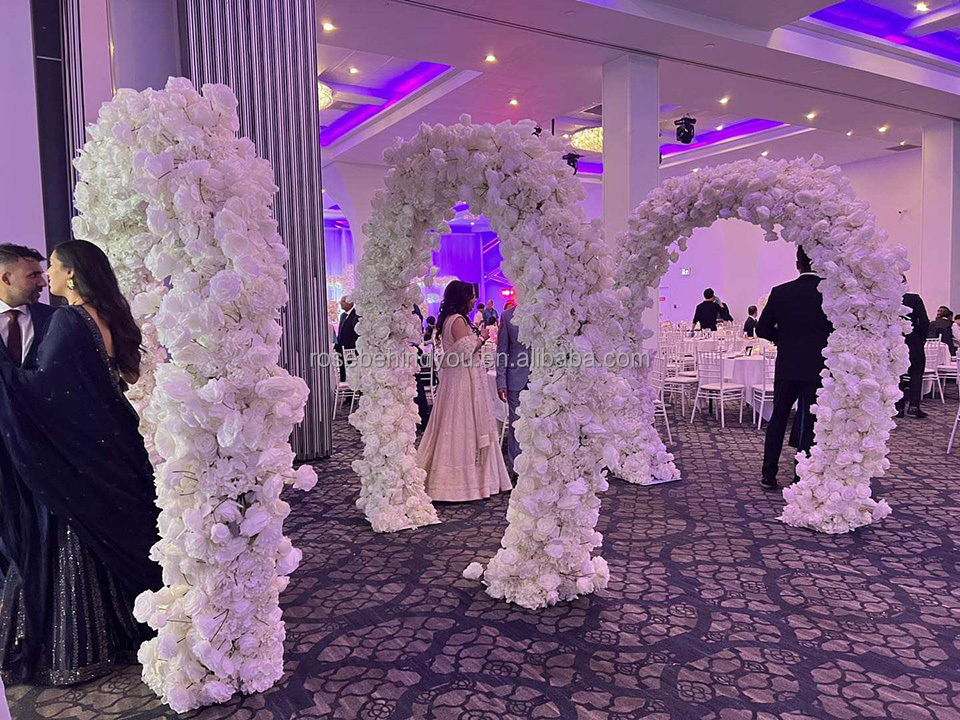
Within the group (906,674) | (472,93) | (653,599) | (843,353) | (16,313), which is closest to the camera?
(906,674)

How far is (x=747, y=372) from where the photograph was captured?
326 inches

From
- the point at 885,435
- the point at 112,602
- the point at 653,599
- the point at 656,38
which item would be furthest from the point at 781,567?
the point at 656,38

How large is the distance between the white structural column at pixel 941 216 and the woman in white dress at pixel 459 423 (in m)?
10.5

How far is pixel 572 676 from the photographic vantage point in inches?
110

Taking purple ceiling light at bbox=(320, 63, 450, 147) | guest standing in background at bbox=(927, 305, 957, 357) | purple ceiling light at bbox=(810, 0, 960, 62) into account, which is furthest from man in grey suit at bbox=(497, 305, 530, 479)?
guest standing in background at bbox=(927, 305, 957, 357)

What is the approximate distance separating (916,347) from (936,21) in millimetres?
4258

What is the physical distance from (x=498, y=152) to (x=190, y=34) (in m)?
3.70

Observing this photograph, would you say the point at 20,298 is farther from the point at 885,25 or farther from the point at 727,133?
the point at 727,133

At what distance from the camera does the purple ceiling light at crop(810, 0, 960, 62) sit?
859 cm

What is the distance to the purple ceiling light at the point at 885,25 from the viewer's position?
338 inches

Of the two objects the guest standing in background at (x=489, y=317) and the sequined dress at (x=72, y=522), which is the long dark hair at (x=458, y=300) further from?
the guest standing in background at (x=489, y=317)

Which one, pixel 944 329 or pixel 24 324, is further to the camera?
pixel 944 329

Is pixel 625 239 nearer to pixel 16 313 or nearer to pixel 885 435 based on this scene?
pixel 885 435

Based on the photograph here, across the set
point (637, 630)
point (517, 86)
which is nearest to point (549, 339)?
point (637, 630)
